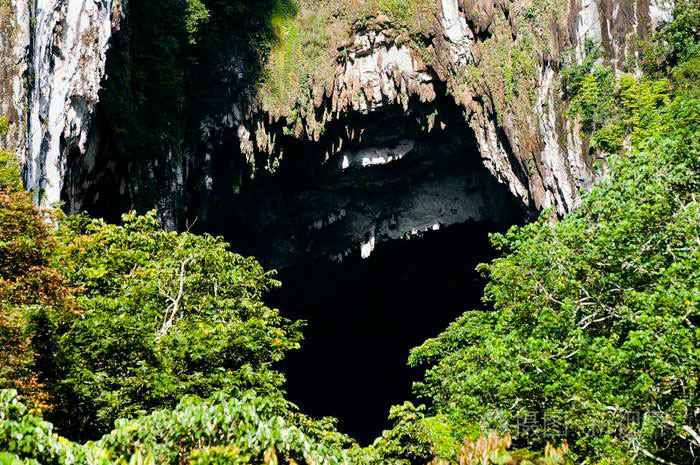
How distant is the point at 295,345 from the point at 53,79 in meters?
9.56

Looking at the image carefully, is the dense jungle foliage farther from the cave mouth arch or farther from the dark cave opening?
the dark cave opening

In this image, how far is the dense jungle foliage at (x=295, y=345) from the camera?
16.2 feet

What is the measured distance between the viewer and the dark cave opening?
2980 cm

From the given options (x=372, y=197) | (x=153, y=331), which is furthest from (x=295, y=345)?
(x=372, y=197)

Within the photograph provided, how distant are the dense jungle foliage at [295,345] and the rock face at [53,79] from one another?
2400 millimetres

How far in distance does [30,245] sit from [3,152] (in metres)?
3.77

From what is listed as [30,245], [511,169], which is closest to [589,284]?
[30,245]

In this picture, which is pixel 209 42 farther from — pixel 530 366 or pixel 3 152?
pixel 530 366

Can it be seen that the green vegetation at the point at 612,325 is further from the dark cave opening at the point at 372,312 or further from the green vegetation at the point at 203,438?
the dark cave opening at the point at 372,312

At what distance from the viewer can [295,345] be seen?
10.8 metres

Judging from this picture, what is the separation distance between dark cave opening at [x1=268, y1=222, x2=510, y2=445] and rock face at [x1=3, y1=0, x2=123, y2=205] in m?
14.6

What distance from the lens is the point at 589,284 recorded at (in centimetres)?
1048

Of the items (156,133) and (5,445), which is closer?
(5,445)

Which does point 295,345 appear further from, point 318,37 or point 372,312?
point 372,312
